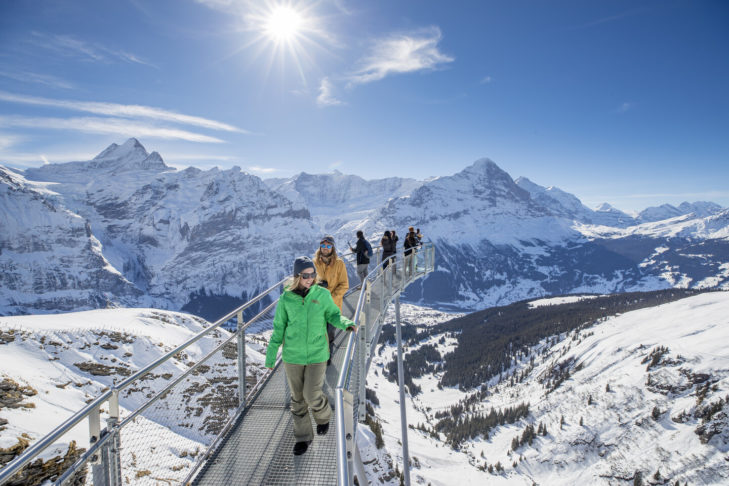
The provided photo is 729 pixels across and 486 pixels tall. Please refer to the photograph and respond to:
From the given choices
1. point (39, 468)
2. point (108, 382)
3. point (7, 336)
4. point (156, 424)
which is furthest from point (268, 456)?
point (7, 336)

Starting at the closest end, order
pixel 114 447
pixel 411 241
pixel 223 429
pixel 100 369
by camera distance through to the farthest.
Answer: pixel 114 447 < pixel 223 429 < pixel 100 369 < pixel 411 241

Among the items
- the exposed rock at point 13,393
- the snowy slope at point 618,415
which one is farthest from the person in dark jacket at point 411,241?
the snowy slope at point 618,415

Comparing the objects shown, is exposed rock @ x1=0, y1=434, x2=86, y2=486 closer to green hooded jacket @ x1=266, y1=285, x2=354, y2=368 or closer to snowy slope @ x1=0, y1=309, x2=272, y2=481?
snowy slope @ x1=0, y1=309, x2=272, y2=481

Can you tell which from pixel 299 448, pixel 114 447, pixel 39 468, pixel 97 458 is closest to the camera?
pixel 97 458

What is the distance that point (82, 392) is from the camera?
38.2 feet

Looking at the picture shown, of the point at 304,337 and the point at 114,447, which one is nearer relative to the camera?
the point at 114,447

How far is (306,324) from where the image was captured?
15.4 ft

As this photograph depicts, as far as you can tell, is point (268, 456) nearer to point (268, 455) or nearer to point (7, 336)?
point (268, 455)

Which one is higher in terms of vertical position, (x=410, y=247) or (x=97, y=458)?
(x=410, y=247)

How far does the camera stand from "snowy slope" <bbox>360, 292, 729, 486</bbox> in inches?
2606

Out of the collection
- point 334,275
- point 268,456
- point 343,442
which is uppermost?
point 334,275

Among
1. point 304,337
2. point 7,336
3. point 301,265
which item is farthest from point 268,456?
point 7,336

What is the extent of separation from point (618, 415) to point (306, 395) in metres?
105

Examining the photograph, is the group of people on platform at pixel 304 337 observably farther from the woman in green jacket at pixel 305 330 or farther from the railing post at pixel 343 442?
the railing post at pixel 343 442
